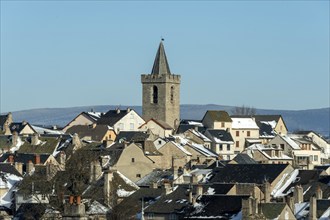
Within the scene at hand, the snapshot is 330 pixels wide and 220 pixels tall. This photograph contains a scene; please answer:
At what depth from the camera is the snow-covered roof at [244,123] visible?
6339 inches

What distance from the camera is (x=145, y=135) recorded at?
13075cm

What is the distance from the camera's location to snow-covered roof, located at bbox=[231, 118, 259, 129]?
161m

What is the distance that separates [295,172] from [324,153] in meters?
72.3

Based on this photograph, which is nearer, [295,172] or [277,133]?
[295,172]

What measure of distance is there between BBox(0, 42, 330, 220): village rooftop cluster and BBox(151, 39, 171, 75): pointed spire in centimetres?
1306

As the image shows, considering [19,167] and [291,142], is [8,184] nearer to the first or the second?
[19,167]

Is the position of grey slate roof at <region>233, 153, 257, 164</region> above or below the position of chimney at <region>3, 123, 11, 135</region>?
below

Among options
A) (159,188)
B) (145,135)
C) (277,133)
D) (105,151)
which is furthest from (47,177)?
(277,133)

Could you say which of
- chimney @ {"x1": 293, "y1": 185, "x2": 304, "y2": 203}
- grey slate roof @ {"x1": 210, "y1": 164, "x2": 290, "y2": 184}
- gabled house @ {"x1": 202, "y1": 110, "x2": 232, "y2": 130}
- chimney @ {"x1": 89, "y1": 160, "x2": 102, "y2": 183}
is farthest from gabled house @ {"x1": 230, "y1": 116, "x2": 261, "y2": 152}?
chimney @ {"x1": 293, "y1": 185, "x2": 304, "y2": 203}

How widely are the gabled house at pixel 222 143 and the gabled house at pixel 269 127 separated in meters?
5.22

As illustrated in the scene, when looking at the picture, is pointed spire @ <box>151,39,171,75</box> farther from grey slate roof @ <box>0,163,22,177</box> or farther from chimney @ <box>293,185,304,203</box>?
chimney @ <box>293,185,304,203</box>

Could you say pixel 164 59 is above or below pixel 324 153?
above

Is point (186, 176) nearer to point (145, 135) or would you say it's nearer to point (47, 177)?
point (47, 177)

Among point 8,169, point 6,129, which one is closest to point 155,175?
point 8,169
